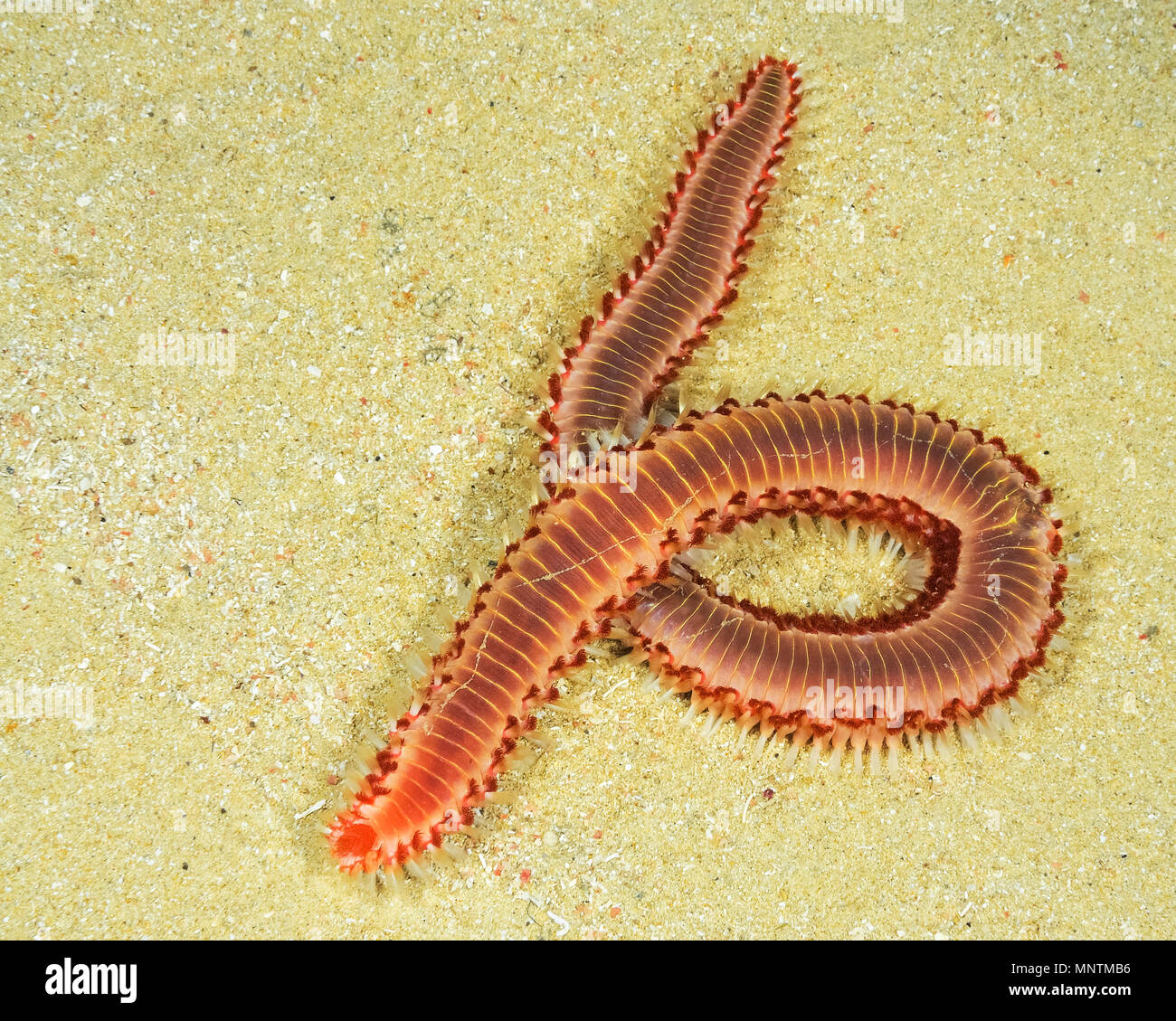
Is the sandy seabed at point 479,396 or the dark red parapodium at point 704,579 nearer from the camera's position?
the dark red parapodium at point 704,579

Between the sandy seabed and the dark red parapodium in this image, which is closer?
the dark red parapodium

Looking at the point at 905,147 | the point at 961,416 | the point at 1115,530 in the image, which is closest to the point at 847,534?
the point at 961,416

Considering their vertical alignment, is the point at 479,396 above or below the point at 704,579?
above
